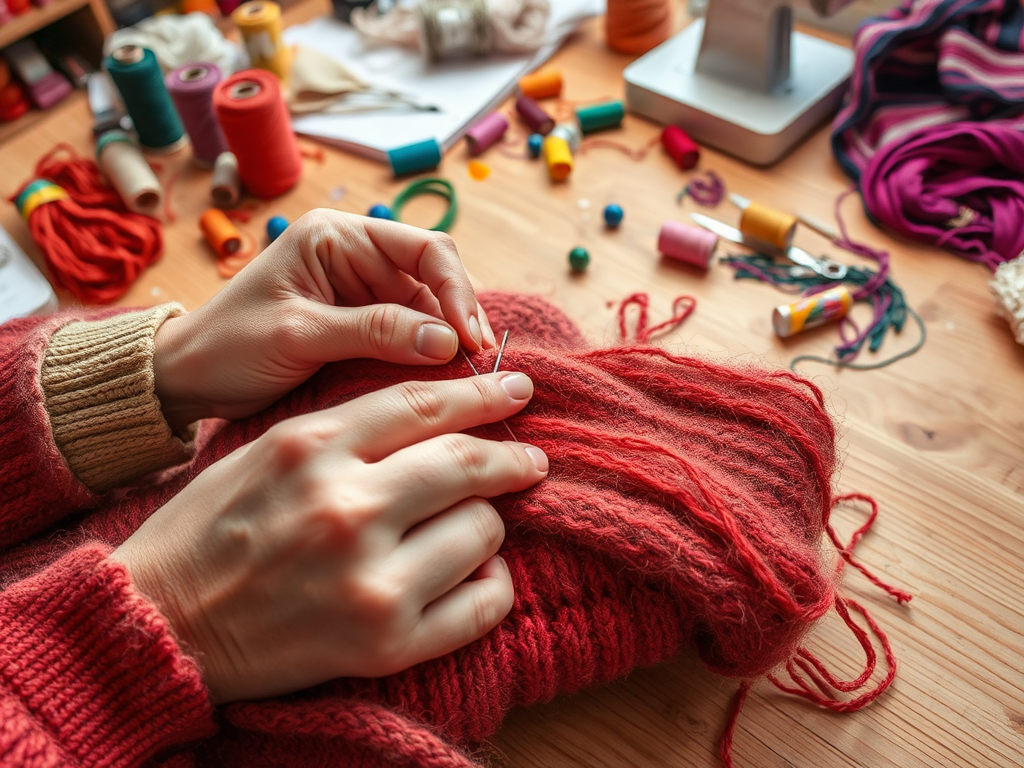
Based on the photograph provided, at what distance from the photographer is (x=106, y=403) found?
674 mm

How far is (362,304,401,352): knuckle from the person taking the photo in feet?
2.10

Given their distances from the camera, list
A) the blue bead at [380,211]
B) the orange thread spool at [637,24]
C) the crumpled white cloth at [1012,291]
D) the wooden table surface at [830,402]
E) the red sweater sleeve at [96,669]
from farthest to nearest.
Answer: the orange thread spool at [637,24], the blue bead at [380,211], the crumpled white cloth at [1012,291], the wooden table surface at [830,402], the red sweater sleeve at [96,669]

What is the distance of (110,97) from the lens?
137cm

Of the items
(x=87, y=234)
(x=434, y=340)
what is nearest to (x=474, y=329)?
(x=434, y=340)

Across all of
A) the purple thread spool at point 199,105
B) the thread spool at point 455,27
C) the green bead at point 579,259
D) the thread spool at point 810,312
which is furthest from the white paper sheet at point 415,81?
the thread spool at point 810,312

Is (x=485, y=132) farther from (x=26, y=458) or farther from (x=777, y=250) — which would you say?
(x=26, y=458)

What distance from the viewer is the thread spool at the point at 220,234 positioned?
3.65ft

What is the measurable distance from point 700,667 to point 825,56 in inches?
39.8

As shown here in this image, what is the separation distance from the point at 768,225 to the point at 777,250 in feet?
0.12

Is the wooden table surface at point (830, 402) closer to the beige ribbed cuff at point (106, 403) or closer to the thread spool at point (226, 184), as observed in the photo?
the thread spool at point (226, 184)

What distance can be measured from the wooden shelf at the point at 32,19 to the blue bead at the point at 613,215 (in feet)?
3.54

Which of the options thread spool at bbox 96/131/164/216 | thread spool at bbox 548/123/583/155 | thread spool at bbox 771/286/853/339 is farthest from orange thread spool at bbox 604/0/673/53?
thread spool at bbox 96/131/164/216

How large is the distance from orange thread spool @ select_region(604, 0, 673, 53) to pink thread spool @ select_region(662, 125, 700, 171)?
0.87ft

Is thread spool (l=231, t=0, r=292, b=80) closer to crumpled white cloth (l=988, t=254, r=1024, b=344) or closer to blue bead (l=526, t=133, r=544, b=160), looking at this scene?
blue bead (l=526, t=133, r=544, b=160)
